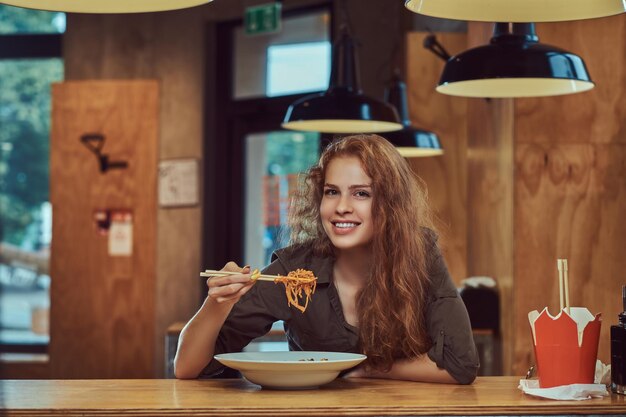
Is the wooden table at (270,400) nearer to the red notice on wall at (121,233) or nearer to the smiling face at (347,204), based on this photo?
the smiling face at (347,204)

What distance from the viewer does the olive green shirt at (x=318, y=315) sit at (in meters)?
2.64

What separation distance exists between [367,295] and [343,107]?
4.34ft

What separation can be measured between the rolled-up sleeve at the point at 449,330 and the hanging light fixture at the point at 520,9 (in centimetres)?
76

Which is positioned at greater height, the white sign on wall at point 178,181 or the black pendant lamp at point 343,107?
the black pendant lamp at point 343,107

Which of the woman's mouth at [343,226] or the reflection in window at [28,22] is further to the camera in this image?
the reflection in window at [28,22]

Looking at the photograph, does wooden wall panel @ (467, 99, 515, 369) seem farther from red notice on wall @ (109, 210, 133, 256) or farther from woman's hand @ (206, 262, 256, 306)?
red notice on wall @ (109, 210, 133, 256)

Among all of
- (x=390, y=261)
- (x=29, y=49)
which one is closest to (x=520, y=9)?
(x=390, y=261)

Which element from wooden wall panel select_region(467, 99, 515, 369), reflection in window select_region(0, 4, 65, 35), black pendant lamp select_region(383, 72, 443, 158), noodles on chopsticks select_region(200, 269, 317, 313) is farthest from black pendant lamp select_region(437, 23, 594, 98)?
reflection in window select_region(0, 4, 65, 35)

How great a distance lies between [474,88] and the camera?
10.1ft

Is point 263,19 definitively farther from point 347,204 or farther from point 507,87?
point 347,204

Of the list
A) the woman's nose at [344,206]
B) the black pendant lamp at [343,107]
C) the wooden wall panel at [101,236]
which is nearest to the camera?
the woman's nose at [344,206]

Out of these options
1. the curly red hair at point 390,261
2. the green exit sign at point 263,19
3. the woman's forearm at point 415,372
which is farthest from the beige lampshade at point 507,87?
the green exit sign at point 263,19

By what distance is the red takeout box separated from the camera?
235cm

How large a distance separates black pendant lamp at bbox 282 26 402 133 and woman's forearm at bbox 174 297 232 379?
4.78ft
